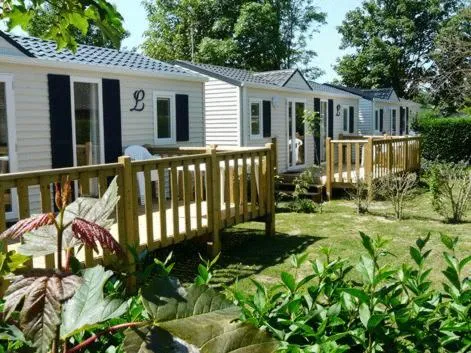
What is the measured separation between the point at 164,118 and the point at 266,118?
4.84 metres

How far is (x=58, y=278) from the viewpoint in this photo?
966 millimetres

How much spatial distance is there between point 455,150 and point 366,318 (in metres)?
21.3

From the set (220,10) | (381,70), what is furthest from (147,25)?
(381,70)

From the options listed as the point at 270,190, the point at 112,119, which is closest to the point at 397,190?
the point at 270,190

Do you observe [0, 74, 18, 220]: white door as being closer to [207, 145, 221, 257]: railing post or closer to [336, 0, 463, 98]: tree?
[207, 145, 221, 257]: railing post

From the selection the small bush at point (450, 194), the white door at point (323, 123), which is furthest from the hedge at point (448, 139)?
the small bush at point (450, 194)

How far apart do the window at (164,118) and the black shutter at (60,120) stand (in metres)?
2.25

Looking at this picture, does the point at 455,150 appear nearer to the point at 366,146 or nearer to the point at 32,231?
the point at 366,146

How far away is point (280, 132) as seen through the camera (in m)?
15.9

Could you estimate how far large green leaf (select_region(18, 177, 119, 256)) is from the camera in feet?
3.42

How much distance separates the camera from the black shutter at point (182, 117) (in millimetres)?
11016

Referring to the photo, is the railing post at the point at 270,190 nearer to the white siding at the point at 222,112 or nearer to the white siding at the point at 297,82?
the white siding at the point at 222,112

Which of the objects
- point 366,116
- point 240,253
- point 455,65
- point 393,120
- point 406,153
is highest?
point 455,65

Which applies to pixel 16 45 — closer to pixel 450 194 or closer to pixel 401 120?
pixel 450 194
